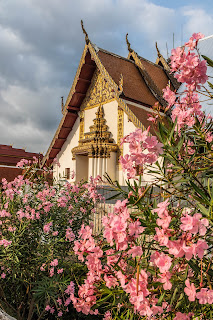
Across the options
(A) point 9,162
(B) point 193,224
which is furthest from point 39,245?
(A) point 9,162

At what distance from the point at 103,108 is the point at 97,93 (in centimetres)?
85

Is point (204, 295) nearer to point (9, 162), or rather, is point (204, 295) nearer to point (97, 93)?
point (97, 93)

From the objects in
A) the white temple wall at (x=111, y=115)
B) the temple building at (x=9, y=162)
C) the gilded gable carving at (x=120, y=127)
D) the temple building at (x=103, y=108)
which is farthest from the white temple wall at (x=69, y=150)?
the temple building at (x=9, y=162)

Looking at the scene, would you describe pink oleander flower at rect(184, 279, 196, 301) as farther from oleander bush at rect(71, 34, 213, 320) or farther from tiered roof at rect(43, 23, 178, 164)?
tiered roof at rect(43, 23, 178, 164)

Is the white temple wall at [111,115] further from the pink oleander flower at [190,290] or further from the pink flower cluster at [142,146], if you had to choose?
the pink oleander flower at [190,290]

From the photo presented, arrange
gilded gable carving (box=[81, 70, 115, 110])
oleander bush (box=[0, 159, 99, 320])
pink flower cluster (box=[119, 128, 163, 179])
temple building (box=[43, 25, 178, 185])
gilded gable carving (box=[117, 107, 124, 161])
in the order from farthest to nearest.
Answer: gilded gable carving (box=[81, 70, 115, 110]) < gilded gable carving (box=[117, 107, 124, 161]) < temple building (box=[43, 25, 178, 185]) < oleander bush (box=[0, 159, 99, 320]) < pink flower cluster (box=[119, 128, 163, 179])

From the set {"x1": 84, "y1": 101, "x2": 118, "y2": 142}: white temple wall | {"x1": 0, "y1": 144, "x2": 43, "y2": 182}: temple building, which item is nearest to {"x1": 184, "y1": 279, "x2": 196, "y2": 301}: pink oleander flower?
{"x1": 84, "y1": 101, "x2": 118, "y2": 142}: white temple wall

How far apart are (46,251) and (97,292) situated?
219 cm

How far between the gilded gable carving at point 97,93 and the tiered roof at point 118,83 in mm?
264

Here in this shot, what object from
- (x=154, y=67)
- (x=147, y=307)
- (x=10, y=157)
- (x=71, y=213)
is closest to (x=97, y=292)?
(x=147, y=307)

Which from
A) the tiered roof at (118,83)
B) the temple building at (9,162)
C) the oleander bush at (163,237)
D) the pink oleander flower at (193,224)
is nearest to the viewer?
the pink oleander flower at (193,224)

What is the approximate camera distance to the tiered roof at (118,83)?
9898 millimetres

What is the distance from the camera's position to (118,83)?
10.3 meters

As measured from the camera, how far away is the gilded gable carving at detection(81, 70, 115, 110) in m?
11.2
